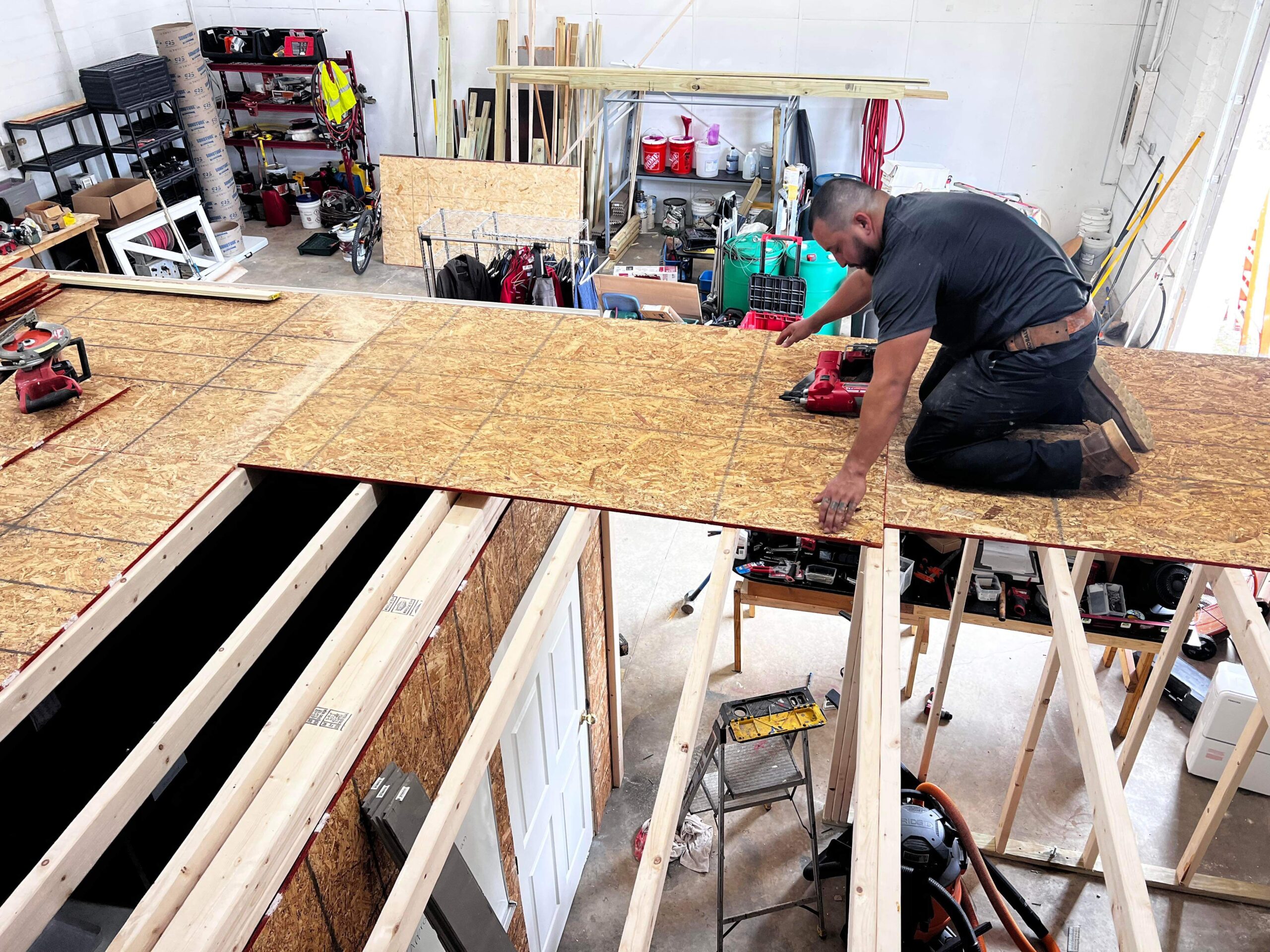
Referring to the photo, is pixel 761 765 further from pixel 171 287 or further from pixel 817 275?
pixel 817 275

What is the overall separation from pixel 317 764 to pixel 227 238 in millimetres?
9748

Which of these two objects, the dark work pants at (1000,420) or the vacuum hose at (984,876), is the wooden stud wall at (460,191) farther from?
the vacuum hose at (984,876)

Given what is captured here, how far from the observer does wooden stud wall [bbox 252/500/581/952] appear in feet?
7.56

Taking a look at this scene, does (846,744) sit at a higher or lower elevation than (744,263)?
lower

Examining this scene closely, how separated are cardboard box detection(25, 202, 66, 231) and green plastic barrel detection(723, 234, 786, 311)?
5938 mm

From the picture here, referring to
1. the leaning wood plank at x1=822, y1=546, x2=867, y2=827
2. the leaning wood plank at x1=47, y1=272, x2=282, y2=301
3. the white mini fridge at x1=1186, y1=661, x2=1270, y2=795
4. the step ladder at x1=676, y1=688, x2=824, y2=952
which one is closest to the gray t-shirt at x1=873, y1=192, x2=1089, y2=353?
the leaning wood plank at x1=822, y1=546, x2=867, y2=827

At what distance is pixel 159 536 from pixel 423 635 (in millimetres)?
1093

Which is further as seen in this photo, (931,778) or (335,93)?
(335,93)

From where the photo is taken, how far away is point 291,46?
10.6 m

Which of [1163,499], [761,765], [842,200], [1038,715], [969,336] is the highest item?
[842,200]

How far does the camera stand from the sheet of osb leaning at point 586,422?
10.7 ft

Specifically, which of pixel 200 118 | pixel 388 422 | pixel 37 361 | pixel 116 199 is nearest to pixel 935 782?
pixel 388 422

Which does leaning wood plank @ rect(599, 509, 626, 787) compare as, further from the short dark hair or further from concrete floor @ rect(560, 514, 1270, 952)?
the short dark hair

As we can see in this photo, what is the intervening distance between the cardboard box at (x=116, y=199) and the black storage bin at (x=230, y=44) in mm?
2803
